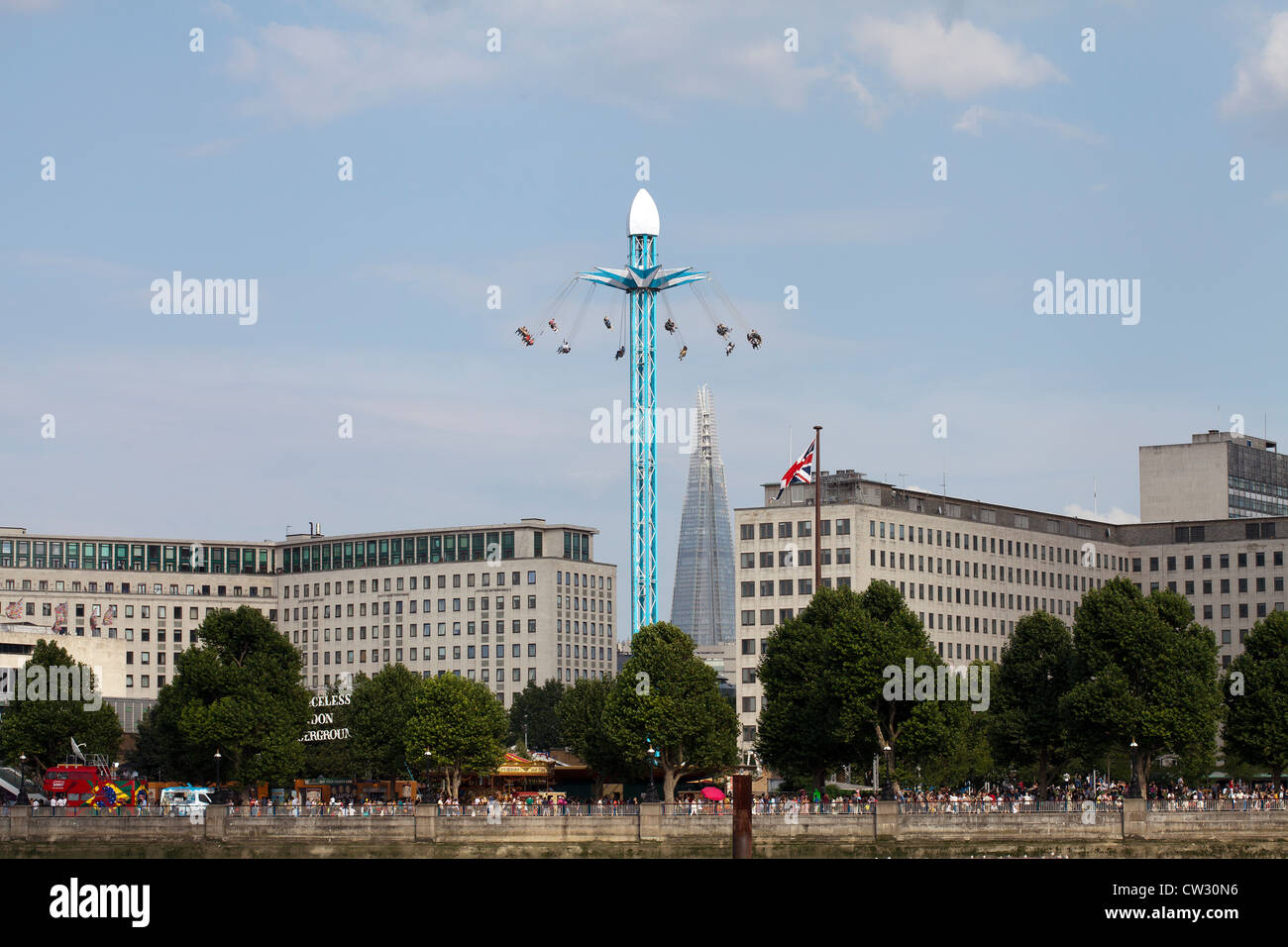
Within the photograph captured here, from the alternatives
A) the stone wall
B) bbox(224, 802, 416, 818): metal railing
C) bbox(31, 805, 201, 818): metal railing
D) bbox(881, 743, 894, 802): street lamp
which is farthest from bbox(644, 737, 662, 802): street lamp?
bbox(31, 805, 201, 818): metal railing

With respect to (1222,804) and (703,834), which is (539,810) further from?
(1222,804)

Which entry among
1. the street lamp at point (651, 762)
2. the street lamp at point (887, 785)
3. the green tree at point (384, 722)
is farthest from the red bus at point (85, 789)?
the street lamp at point (887, 785)

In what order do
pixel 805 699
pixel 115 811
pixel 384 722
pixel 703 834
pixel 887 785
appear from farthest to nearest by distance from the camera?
pixel 384 722 < pixel 805 699 < pixel 887 785 < pixel 115 811 < pixel 703 834

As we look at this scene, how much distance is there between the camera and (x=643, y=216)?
165 meters

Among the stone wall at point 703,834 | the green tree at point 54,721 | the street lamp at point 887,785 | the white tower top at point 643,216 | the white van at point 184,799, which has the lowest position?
the stone wall at point 703,834

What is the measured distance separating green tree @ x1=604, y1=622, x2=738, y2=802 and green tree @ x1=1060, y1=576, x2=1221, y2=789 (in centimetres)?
2264

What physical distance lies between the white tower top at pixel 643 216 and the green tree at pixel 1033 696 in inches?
1901

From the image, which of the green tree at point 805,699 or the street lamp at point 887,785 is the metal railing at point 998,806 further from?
the green tree at point 805,699

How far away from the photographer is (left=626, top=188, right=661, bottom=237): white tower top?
164875 millimetres

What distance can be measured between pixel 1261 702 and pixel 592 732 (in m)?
44.9

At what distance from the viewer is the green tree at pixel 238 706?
13675 centimetres

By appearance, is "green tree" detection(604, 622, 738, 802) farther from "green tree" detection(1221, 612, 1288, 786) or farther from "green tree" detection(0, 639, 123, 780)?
"green tree" detection(0, 639, 123, 780)

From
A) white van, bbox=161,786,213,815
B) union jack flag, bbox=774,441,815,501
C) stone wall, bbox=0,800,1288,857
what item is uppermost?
union jack flag, bbox=774,441,815,501

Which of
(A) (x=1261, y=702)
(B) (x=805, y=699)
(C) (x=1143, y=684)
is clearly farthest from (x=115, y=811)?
(A) (x=1261, y=702)
